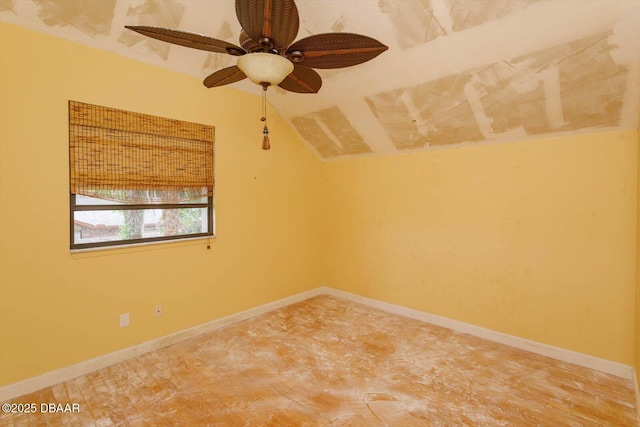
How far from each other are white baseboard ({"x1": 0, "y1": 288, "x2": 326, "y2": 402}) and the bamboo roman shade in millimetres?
1355

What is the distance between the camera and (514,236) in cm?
304

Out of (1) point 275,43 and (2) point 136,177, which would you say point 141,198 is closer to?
(2) point 136,177

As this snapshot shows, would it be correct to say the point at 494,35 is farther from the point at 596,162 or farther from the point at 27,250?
the point at 27,250

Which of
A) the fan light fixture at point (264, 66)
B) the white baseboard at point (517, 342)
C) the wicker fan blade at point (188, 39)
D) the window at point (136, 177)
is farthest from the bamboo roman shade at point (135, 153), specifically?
the white baseboard at point (517, 342)

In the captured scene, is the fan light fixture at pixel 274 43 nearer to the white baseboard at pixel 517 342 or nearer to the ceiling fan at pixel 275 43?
the ceiling fan at pixel 275 43

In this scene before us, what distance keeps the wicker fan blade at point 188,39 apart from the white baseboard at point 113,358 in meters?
2.52

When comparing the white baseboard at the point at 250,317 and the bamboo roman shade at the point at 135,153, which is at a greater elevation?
the bamboo roman shade at the point at 135,153

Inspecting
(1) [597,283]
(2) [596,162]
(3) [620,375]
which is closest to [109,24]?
(2) [596,162]

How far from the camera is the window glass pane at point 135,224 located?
2688 millimetres

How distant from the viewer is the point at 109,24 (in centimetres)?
245

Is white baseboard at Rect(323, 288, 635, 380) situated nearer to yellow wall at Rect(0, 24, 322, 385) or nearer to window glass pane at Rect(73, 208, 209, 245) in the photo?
yellow wall at Rect(0, 24, 322, 385)

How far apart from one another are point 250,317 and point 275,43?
306 centimetres

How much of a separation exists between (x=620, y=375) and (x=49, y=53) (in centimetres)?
499

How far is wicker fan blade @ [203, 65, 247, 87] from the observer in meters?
1.89
